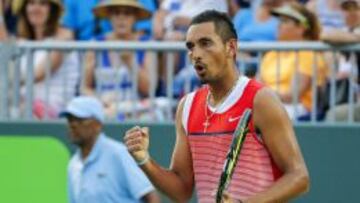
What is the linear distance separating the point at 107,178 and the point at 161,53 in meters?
1.07

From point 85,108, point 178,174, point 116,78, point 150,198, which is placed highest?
point 178,174

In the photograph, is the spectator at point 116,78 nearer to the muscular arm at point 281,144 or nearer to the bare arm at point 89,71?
the bare arm at point 89,71

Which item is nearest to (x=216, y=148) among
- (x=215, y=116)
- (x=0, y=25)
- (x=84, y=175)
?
(x=215, y=116)

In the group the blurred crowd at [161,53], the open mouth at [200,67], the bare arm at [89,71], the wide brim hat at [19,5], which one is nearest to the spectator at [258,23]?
the blurred crowd at [161,53]

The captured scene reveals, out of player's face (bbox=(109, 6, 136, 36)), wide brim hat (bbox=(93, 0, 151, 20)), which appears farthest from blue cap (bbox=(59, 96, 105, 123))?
wide brim hat (bbox=(93, 0, 151, 20))

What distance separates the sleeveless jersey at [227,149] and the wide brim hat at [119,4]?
4.69 meters

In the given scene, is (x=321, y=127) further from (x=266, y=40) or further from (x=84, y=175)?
(x=84, y=175)

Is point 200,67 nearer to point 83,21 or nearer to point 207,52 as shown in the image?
point 207,52

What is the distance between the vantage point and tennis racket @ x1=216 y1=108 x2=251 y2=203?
5336 millimetres

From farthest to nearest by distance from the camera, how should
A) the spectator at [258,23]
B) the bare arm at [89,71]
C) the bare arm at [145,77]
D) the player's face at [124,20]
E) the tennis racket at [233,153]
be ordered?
the player's face at [124,20]
the spectator at [258,23]
the bare arm at [89,71]
the bare arm at [145,77]
the tennis racket at [233,153]

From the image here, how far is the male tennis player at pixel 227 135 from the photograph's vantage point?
5402 millimetres

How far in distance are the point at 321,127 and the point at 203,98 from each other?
12.4 ft

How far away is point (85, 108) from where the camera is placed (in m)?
9.16

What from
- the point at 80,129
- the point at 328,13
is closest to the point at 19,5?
the point at 80,129
